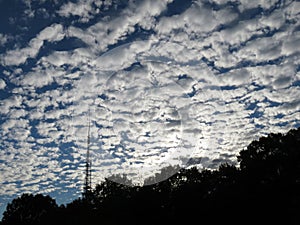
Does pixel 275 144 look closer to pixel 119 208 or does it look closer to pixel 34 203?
pixel 119 208

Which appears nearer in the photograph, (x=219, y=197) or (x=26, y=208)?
(x=219, y=197)

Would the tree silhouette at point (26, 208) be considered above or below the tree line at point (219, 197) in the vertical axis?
above

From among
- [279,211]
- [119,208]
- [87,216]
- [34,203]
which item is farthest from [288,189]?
[34,203]

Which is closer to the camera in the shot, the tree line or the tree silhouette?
the tree line

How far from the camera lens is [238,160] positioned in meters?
53.3

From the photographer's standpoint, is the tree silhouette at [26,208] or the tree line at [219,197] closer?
the tree line at [219,197]

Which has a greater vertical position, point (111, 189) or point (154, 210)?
point (111, 189)

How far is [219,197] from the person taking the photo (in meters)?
46.0

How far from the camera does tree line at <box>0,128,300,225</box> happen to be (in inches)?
1610

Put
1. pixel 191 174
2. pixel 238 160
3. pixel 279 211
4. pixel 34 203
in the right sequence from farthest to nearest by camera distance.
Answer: pixel 34 203
pixel 191 174
pixel 238 160
pixel 279 211

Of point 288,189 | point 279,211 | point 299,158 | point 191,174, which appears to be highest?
point 191,174

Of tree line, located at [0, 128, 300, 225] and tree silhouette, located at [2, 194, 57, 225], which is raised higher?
tree silhouette, located at [2, 194, 57, 225]

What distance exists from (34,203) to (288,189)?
6103 cm

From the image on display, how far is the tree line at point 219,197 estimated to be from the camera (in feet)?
134
